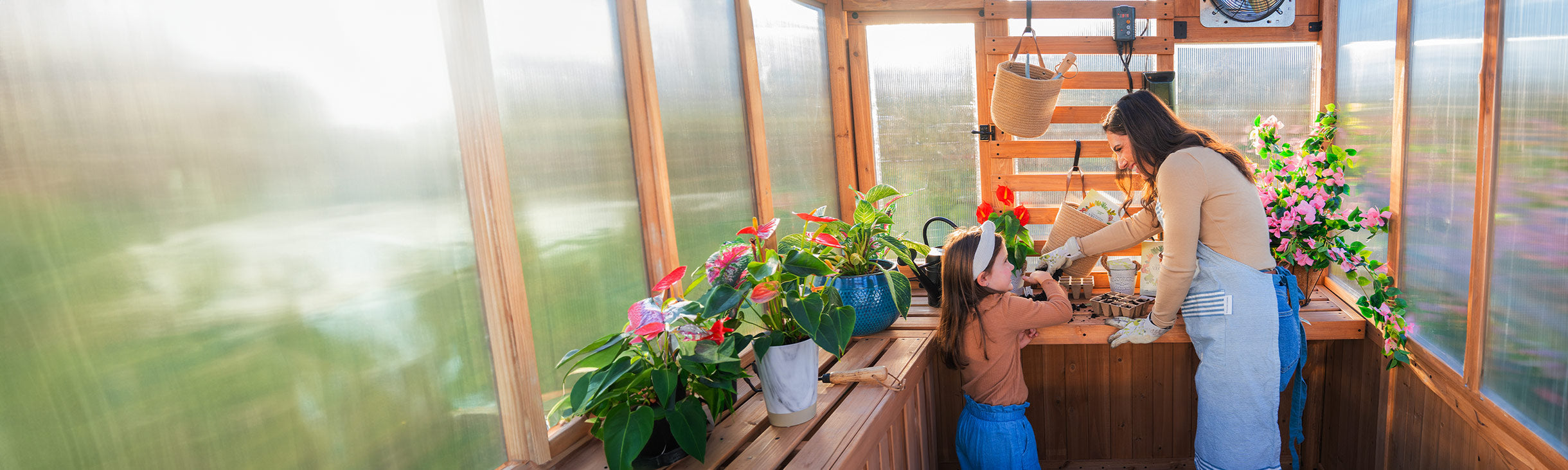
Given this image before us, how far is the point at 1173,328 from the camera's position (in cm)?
250

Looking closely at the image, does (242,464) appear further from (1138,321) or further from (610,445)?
(1138,321)

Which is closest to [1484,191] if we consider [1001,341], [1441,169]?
[1441,169]

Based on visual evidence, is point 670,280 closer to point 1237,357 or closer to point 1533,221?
point 1237,357

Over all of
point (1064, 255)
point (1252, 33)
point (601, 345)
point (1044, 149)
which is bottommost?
point (1064, 255)

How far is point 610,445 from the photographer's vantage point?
55.1 inches

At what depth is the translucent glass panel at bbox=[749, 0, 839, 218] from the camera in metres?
2.63

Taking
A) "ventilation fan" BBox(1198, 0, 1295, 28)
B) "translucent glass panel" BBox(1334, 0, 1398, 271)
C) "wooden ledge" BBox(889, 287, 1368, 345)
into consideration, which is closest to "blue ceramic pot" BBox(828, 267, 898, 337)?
"wooden ledge" BBox(889, 287, 1368, 345)

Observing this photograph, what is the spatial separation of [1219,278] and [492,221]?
6.09 feet

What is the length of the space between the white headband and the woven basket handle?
1014 millimetres

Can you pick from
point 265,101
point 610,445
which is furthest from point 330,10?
point 610,445

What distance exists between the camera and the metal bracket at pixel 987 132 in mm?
3143

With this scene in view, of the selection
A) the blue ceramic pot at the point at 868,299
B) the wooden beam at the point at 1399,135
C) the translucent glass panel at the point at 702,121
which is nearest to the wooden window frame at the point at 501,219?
the translucent glass panel at the point at 702,121

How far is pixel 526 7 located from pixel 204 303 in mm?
817

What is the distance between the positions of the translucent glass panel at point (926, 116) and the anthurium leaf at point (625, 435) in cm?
202
